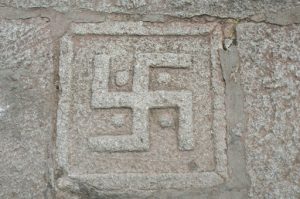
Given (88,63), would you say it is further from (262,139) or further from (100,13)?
(262,139)

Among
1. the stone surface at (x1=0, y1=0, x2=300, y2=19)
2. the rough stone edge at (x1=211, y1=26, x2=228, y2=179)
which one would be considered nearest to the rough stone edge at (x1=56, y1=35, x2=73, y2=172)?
the stone surface at (x1=0, y1=0, x2=300, y2=19)

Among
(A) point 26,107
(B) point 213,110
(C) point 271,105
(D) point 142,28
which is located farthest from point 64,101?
(C) point 271,105

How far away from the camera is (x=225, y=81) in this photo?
3.94 ft

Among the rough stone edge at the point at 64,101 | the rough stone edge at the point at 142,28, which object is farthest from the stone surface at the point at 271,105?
the rough stone edge at the point at 64,101

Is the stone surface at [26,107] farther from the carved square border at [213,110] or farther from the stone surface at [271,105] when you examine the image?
the stone surface at [271,105]

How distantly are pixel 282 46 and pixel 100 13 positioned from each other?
1.60ft

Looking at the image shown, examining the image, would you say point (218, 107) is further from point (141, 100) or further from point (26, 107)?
point (26, 107)

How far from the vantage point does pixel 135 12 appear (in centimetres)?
123

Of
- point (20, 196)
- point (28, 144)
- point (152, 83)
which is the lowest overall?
point (20, 196)

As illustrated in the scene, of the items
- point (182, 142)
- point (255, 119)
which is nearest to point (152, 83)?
point (182, 142)

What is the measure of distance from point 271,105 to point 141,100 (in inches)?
13.1

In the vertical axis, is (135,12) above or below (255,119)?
above

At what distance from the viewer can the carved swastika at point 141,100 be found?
117cm

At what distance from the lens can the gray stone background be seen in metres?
1.16
